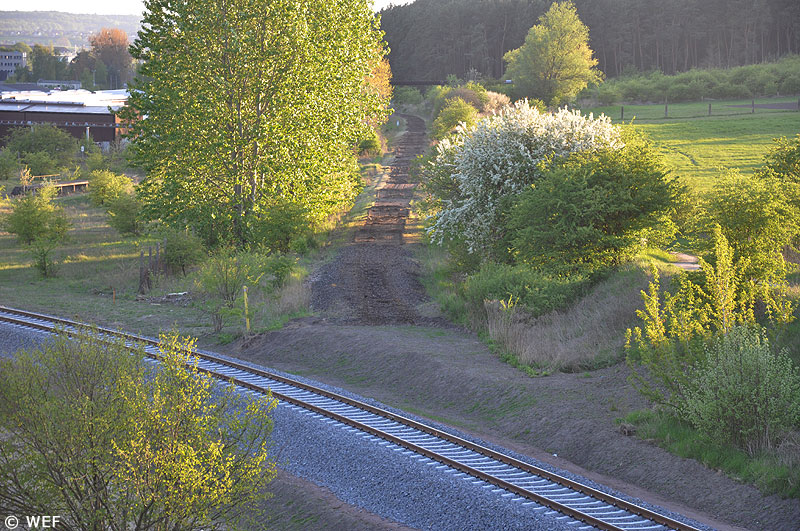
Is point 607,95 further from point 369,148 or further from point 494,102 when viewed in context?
point 369,148

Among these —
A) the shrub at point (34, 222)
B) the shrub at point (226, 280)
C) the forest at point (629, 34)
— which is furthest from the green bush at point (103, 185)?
the forest at point (629, 34)

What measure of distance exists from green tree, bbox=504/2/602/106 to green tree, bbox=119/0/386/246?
163ft

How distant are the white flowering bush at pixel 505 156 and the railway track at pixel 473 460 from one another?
12320 millimetres

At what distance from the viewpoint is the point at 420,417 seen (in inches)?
620

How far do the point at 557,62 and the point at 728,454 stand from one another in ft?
240

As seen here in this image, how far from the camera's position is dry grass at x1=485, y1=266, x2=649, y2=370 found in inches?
741

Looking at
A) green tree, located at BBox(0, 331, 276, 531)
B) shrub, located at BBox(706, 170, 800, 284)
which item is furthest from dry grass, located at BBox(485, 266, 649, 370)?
green tree, located at BBox(0, 331, 276, 531)

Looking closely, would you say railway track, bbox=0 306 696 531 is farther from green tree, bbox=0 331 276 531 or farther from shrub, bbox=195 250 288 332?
shrub, bbox=195 250 288 332

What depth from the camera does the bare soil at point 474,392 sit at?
12023 mm

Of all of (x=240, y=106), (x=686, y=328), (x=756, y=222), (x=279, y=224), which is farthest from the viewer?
(x=279, y=224)

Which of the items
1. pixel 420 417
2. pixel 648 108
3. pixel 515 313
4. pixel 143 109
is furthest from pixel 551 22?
→ pixel 420 417

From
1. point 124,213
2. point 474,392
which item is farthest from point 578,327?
point 124,213

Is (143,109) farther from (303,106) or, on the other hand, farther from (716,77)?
(716,77)

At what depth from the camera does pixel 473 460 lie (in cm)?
1303
